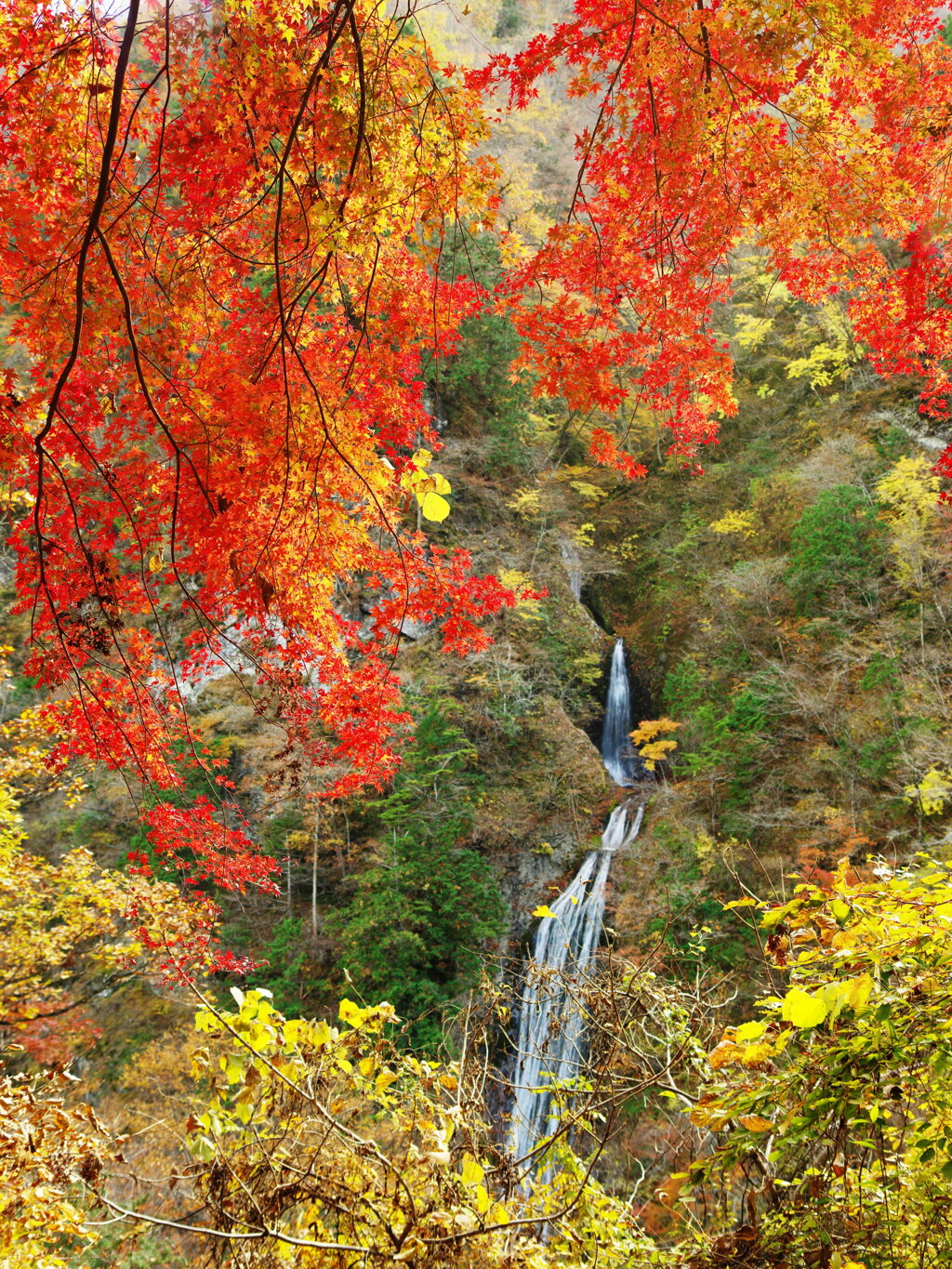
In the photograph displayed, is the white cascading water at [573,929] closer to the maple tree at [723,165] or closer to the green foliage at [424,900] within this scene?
the green foliage at [424,900]

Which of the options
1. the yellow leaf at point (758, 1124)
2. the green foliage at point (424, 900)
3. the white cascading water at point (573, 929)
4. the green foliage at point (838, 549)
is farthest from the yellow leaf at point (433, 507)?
the green foliage at point (838, 549)

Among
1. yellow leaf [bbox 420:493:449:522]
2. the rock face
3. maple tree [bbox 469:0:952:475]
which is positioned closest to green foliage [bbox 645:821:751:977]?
the rock face

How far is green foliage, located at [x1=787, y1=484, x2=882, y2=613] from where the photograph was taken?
28.8ft

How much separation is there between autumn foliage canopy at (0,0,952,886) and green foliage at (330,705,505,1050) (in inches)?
173

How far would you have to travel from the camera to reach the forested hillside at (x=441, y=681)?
4.24 ft

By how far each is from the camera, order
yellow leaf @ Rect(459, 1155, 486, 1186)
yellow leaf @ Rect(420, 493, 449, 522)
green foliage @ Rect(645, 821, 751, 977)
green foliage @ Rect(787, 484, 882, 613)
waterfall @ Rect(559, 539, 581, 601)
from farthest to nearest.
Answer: waterfall @ Rect(559, 539, 581, 601), green foliage @ Rect(787, 484, 882, 613), green foliage @ Rect(645, 821, 751, 977), yellow leaf @ Rect(420, 493, 449, 522), yellow leaf @ Rect(459, 1155, 486, 1186)

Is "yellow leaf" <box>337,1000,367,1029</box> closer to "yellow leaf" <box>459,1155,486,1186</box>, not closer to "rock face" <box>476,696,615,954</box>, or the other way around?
"yellow leaf" <box>459,1155,486,1186</box>

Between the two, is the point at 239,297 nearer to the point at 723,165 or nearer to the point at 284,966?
the point at 723,165

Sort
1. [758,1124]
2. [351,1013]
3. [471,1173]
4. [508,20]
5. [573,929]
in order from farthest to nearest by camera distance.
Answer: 1. [508,20]
2. [573,929]
3. [351,1013]
4. [471,1173]
5. [758,1124]

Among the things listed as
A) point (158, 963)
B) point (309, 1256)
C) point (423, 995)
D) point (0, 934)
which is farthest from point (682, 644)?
point (309, 1256)

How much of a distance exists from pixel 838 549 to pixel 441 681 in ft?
19.8

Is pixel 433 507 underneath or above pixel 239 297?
underneath

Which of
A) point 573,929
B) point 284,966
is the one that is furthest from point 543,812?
point 284,966

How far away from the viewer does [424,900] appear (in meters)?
8.05
